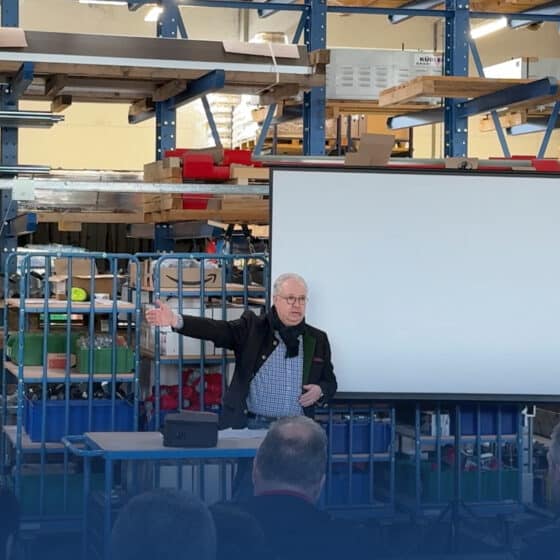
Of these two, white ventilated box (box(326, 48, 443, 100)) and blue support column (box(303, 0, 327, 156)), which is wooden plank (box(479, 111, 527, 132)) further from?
blue support column (box(303, 0, 327, 156))

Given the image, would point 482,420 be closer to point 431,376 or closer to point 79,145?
point 431,376

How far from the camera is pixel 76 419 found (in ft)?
26.4

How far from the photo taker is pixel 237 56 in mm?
8812

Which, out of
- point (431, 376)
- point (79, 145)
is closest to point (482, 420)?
point (431, 376)

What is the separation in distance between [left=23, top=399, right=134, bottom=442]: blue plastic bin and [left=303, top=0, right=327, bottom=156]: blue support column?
3224 millimetres

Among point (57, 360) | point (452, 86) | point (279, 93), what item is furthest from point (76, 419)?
point (452, 86)

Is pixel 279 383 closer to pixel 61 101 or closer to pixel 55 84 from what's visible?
pixel 55 84

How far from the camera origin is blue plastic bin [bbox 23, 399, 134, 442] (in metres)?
8.01

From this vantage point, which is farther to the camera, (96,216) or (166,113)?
(96,216)

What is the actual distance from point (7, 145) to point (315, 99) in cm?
263

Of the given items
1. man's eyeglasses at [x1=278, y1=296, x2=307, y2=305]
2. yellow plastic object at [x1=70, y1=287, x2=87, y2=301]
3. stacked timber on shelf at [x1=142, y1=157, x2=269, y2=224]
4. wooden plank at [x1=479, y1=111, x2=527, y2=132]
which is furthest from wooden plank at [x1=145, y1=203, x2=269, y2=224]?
wooden plank at [x1=479, y1=111, x2=527, y2=132]

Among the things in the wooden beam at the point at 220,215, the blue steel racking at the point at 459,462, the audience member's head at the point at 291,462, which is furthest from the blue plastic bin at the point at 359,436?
the audience member's head at the point at 291,462

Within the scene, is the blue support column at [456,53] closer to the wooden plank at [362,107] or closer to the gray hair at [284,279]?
the wooden plank at [362,107]

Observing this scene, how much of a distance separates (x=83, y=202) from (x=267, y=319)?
169 inches
